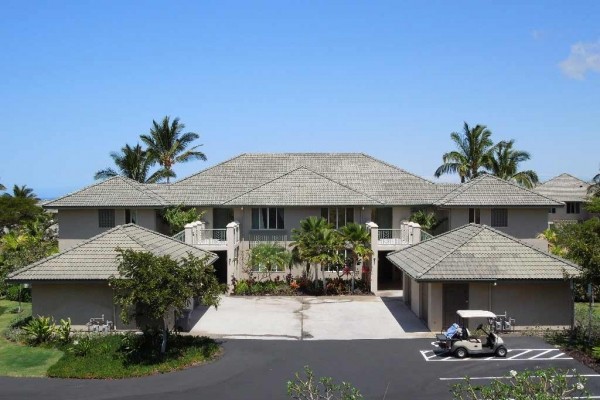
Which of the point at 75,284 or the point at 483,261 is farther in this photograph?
the point at 483,261

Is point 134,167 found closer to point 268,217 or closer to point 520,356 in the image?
point 268,217

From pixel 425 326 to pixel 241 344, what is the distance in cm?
837

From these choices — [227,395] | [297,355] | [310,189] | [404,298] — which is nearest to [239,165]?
[310,189]

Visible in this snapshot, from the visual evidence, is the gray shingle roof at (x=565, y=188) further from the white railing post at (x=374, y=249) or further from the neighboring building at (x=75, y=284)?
the neighboring building at (x=75, y=284)

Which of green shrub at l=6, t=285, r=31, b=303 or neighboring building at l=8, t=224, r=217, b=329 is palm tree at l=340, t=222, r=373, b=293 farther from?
green shrub at l=6, t=285, r=31, b=303

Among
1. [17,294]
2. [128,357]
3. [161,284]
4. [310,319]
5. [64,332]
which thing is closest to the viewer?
[161,284]

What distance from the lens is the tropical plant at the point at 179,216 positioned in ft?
127

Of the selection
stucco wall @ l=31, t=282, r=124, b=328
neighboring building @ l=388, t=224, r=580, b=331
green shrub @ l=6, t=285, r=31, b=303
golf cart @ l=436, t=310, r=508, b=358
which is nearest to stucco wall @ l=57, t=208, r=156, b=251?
green shrub @ l=6, t=285, r=31, b=303

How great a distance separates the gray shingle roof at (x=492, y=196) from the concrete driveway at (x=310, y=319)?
787cm

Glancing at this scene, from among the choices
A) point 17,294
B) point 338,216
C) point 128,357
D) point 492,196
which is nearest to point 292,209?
point 338,216

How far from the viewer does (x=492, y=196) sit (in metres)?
39.1

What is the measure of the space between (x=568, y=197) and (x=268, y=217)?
3890 cm

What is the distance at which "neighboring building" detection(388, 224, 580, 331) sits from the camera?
26406mm

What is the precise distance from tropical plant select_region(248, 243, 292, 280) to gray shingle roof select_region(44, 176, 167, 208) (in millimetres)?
6581
